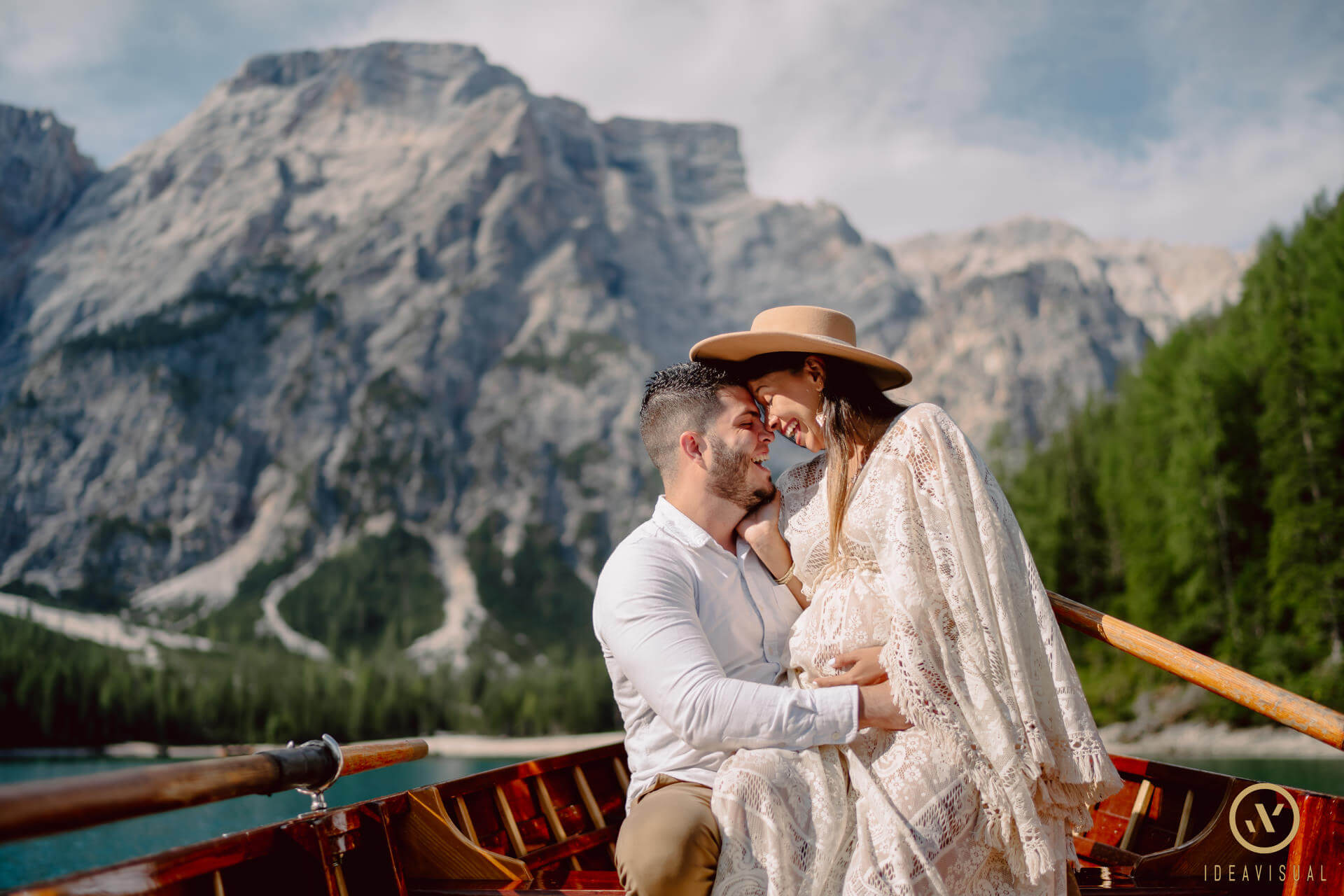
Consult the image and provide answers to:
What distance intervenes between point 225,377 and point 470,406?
1268 inches

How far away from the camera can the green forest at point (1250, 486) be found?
32594 mm

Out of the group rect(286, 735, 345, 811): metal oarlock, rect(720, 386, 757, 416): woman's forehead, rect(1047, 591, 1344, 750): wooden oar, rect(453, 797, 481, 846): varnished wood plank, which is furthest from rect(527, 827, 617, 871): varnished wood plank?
rect(1047, 591, 1344, 750): wooden oar

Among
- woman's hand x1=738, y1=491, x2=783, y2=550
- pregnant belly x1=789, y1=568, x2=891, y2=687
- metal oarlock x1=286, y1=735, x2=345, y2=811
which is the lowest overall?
metal oarlock x1=286, y1=735, x2=345, y2=811

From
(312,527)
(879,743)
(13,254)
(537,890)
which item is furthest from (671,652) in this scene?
(13,254)

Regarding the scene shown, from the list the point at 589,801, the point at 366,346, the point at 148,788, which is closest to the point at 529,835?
the point at 589,801

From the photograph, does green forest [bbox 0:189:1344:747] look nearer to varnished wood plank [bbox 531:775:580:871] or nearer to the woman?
varnished wood plank [bbox 531:775:580:871]

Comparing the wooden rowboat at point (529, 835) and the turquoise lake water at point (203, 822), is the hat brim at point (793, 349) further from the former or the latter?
the turquoise lake water at point (203, 822)

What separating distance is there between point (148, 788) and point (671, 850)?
148 cm

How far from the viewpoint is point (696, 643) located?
3.26m

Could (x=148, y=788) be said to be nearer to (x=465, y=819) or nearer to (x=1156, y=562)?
(x=465, y=819)

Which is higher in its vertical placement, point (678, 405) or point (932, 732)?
point (678, 405)

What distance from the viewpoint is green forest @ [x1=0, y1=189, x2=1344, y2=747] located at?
33.3 m

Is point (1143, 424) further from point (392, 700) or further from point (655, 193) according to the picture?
point (655, 193)

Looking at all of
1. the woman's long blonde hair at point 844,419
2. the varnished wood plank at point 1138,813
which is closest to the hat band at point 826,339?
the woman's long blonde hair at point 844,419
